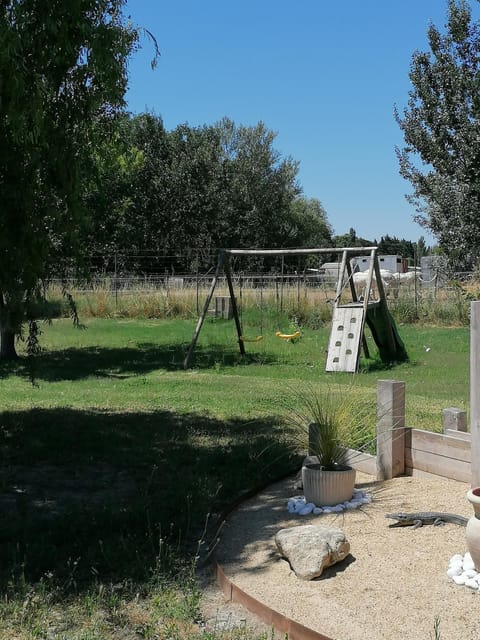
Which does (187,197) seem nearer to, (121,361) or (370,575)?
(121,361)

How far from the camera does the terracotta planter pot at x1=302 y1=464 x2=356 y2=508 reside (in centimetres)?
453

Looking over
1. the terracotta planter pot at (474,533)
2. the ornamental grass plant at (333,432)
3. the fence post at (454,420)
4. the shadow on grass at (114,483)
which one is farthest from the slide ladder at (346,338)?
the terracotta planter pot at (474,533)

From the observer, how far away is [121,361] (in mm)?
14391

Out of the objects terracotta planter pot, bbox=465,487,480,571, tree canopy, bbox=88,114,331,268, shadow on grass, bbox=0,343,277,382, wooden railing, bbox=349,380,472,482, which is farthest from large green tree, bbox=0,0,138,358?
tree canopy, bbox=88,114,331,268

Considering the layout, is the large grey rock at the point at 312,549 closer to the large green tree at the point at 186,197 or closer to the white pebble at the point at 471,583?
the white pebble at the point at 471,583

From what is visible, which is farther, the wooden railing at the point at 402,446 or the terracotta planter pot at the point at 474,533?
the wooden railing at the point at 402,446

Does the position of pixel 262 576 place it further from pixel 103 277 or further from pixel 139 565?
pixel 103 277

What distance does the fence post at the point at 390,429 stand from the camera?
4.91m

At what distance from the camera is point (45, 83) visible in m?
5.12

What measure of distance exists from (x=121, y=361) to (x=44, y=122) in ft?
31.0

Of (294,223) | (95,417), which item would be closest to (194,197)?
(294,223)

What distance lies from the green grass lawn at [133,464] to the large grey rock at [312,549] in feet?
1.82

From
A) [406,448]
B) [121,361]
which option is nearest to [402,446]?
[406,448]

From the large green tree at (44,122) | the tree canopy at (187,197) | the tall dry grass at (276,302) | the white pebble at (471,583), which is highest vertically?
the tree canopy at (187,197)
